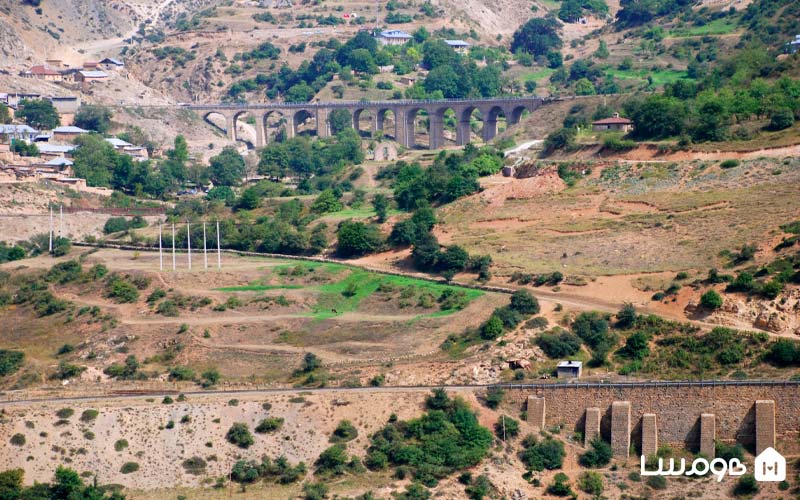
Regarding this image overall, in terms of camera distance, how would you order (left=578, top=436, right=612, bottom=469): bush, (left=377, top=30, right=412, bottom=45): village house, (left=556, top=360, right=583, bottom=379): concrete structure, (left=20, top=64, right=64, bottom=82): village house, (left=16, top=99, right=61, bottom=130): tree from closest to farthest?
(left=578, top=436, right=612, bottom=469): bush → (left=556, top=360, right=583, bottom=379): concrete structure → (left=16, top=99, right=61, bottom=130): tree → (left=20, top=64, right=64, bottom=82): village house → (left=377, top=30, right=412, bottom=45): village house

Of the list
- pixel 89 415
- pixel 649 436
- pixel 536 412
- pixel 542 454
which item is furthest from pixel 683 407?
pixel 89 415

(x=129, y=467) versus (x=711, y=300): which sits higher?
(x=711, y=300)

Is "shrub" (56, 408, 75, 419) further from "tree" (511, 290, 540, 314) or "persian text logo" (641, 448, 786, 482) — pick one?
"persian text logo" (641, 448, 786, 482)

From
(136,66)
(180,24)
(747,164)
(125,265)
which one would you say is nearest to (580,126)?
(747,164)

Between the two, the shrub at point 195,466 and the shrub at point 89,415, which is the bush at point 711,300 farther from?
A: the shrub at point 89,415

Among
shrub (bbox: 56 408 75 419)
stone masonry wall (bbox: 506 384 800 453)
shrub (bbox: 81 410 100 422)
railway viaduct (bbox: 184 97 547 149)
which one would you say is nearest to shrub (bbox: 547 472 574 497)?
stone masonry wall (bbox: 506 384 800 453)

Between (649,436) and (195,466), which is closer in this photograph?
(195,466)

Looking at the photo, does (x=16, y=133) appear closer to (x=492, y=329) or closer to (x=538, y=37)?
(x=538, y=37)

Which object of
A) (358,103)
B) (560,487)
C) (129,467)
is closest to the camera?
(560,487)

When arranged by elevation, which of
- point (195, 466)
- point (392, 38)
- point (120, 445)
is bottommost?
point (195, 466)
